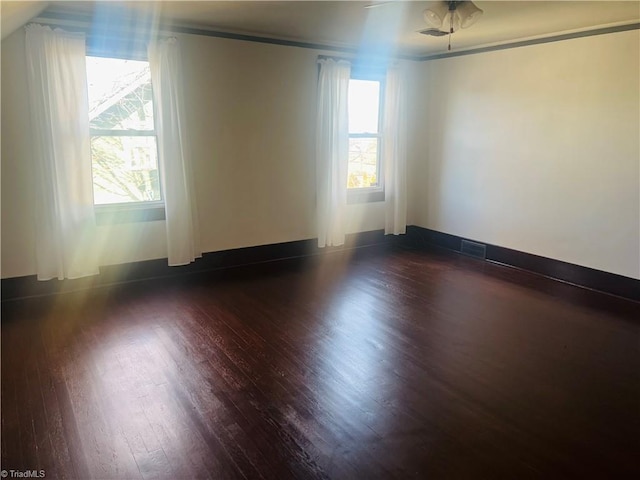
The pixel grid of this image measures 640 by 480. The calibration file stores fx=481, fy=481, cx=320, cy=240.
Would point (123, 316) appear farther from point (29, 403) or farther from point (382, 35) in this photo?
point (382, 35)

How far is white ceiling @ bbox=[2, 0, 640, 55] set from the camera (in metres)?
3.47

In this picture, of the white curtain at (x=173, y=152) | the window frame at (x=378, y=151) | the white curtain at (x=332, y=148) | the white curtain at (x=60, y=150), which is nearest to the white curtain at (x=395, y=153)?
the window frame at (x=378, y=151)

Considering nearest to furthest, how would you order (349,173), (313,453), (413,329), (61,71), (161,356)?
1. (313,453)
2. (161,356)
3. (413,329)
4. (61,71)
5. (349,173)

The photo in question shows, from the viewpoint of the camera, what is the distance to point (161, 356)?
Result: 3123 mm

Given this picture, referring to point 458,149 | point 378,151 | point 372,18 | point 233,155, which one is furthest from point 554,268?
point 233,155

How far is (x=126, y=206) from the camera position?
4.40m

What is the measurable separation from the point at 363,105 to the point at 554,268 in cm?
276

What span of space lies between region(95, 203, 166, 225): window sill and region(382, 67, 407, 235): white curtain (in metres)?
2.70

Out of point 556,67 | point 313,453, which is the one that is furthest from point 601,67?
point 313,453

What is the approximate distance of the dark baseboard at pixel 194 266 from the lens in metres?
4.06

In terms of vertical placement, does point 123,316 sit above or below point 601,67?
below

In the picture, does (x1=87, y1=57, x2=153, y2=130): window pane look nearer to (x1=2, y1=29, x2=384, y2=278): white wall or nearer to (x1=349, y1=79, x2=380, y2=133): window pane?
(x1=2, y1=29, x2=384, y2=278): white wall

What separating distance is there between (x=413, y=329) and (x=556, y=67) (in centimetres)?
292

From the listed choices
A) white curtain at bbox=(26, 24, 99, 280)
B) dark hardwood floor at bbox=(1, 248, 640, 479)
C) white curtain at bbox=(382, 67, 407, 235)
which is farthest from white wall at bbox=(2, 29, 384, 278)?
white curtain at bbox=(382, 67, 407, 235)
